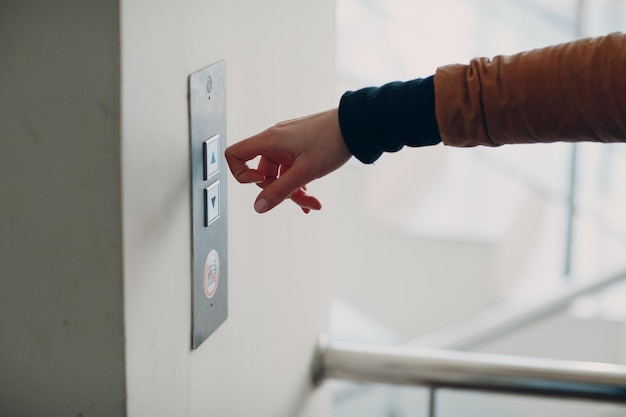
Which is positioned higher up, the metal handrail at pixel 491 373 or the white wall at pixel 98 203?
the white wall at pixel 98 203

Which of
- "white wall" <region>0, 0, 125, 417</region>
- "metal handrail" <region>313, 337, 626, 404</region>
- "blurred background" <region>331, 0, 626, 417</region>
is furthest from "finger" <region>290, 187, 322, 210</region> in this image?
"blurred background" <region>331, 0, 626, 417</region>

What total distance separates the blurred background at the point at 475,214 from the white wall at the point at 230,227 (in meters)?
2.11

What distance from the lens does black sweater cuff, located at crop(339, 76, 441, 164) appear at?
2.70 feet

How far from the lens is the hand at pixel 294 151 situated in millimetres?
833

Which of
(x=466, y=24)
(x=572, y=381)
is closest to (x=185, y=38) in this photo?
(x=572, y=381)

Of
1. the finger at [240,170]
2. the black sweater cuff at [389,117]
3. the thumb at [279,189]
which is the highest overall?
the black sweater cuff at [389,117]

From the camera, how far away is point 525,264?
410cm

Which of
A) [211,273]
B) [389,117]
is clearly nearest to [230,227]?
[211,273]

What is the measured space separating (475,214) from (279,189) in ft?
11.2

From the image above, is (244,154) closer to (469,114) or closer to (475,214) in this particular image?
(469,114)

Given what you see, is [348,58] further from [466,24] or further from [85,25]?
[85,25]

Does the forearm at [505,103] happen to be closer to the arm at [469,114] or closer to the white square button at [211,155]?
the arm at [469,114]

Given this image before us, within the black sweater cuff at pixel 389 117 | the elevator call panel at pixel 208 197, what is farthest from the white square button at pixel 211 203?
the black sweater cuff at pixel 389 117

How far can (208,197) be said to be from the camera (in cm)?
85
